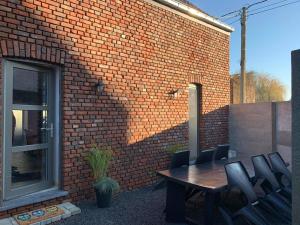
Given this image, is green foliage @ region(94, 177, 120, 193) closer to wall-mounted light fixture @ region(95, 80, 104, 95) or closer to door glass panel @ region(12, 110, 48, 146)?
door glass panel @ region(12, 110, 48, 146)

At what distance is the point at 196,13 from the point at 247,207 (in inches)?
219

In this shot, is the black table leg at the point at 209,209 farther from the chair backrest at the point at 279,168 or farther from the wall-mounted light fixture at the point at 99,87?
the wall-mounted light fixture at the point at 99,87

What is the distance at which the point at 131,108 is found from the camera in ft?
19.0

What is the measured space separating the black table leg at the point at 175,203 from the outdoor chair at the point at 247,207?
2.09 feet

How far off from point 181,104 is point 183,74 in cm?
80

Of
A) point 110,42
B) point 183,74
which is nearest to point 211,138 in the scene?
point 183,74

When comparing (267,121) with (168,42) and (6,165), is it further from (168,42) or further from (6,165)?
(6,165)

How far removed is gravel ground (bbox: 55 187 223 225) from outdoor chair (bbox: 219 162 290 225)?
2.08 ft

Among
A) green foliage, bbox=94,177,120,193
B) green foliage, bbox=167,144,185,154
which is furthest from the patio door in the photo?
green foliage, bbox=167,144,185,154

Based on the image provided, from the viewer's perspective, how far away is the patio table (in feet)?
11.8

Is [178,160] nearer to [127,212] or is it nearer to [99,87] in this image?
[127,212]

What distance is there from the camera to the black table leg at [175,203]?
13.2 feet

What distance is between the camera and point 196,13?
292 inches

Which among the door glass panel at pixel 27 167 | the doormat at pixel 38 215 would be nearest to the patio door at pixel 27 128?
the door glass panel at pixel 27 167
